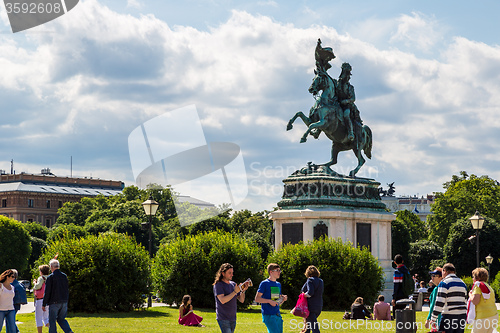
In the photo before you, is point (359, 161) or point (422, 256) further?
point (422, 256)

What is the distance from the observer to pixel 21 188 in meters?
149

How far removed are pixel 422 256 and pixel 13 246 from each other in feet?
121

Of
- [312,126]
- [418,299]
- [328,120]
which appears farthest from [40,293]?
[328,120]

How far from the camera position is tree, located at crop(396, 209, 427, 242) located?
89.2 meters

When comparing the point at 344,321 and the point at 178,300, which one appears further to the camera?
the point at 178,300

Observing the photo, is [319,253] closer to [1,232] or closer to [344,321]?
[344,321]

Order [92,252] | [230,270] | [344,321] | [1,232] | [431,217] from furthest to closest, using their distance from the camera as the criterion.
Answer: [431,217], [1,232], [92,252], [344,321], [230,270]

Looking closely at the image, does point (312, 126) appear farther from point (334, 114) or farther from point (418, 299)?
point (418, 299)

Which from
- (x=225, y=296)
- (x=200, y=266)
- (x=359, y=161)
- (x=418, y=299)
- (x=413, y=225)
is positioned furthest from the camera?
(x=413, y=225)

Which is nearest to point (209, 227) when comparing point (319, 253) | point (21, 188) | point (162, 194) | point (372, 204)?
point (162, 194)

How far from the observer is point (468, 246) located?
217 feet

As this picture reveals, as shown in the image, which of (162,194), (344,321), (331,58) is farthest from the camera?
(162,194)

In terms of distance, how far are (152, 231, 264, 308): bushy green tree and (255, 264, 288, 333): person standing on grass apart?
605 inches

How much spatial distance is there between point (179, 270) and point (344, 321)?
798 centimetres
